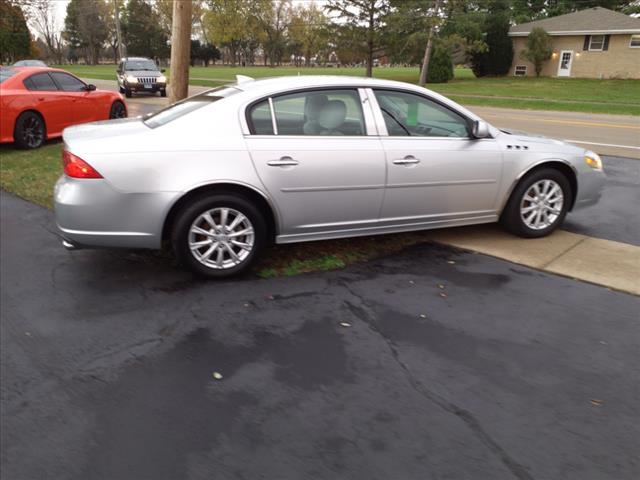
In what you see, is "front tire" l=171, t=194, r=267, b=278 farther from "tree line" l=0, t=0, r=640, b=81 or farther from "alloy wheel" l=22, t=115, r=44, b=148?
"tree line" l=0, t=0, r=640, b=81

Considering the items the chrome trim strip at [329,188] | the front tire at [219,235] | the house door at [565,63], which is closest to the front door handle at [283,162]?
the chrome trim strip at [329,188]

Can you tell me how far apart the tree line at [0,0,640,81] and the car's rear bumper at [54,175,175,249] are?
34.1m

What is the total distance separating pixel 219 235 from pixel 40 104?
7.88m

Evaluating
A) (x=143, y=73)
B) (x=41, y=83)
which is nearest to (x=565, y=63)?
(x=143, y=73)

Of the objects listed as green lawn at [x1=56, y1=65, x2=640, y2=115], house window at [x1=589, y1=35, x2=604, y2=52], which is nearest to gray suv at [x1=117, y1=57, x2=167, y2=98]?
green lawn at [x1=56, y1=65, x2=640, y2=115]

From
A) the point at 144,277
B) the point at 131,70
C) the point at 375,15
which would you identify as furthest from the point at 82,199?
the point at 375,15

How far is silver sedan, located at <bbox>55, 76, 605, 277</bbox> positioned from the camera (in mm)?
4047

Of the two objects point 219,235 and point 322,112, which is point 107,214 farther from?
point 322,112

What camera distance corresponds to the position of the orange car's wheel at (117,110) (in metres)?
12.1

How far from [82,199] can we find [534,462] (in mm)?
3454

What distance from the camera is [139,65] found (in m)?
24.2

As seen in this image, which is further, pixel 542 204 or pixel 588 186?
pixel 588 186

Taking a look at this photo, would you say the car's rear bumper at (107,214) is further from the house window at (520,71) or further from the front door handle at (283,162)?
the house window at (520,71)

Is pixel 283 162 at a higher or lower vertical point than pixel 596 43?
lower
